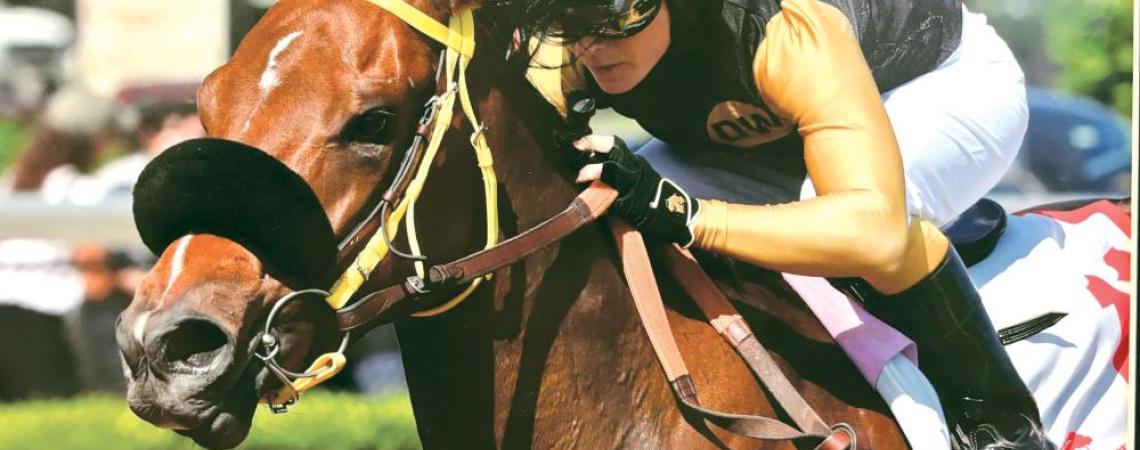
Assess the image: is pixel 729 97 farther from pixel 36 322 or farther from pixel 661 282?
pixel 36 322

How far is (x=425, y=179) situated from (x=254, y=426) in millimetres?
1265

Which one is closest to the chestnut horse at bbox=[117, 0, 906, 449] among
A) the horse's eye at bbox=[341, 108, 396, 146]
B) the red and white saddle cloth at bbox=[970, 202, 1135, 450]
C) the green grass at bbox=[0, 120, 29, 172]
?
the horse's eye at bbox=[341, 108, 396, 146]

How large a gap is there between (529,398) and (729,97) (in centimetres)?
67

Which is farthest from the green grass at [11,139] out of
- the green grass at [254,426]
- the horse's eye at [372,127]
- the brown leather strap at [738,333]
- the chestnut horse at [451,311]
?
the brown leather strap at [738,333]

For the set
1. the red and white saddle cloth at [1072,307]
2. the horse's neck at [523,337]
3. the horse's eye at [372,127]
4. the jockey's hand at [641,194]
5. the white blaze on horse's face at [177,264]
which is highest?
the horse's eye at [372,127]

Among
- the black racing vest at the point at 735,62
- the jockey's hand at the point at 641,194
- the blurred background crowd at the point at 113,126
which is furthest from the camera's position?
the blurred background crowd at the point at 113,126

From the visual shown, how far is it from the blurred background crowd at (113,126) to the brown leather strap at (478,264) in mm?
504

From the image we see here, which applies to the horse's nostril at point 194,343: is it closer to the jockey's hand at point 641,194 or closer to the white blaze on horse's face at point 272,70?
the white blaze on horse's face at point 272,70

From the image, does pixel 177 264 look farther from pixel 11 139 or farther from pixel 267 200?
pixel 11 139

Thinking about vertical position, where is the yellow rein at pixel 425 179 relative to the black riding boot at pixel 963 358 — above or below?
above

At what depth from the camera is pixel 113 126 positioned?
2848 millimetres

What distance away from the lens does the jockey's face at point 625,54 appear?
2.34 meters

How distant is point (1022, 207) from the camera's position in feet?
9.58

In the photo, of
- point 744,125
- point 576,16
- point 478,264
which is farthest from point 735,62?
point 478,264
